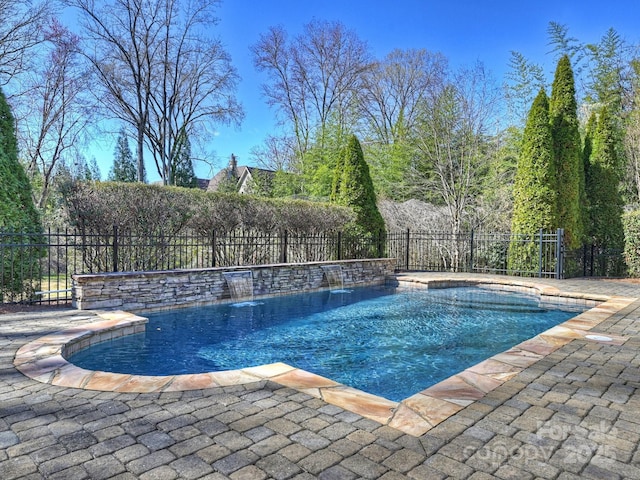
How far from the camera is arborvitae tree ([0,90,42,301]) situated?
6.24 meters

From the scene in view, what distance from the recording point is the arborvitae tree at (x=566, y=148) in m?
11.2

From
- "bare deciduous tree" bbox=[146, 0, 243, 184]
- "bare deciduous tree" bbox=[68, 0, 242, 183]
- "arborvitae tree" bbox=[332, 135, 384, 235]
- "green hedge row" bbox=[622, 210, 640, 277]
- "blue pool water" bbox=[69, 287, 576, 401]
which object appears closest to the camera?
"blue pool water" bbox=[69, 287, 576, 401]

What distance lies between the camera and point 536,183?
11.1m

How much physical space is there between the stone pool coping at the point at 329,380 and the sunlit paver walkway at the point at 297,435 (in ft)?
0.30

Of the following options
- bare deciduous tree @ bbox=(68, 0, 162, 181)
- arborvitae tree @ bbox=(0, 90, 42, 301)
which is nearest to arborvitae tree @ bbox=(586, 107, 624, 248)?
arborvitae tree @ bbox=(0, 90, 42, 301)

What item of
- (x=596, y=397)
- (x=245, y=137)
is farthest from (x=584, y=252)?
(x=245, y=137)

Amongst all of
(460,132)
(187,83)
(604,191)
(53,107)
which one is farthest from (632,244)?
(53,107)

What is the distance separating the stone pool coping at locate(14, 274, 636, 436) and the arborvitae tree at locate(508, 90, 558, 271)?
22.8 ft

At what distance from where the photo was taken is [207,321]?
20.7 ft

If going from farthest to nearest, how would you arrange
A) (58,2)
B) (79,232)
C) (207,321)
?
(58,2)
(79,232)
(207,321)

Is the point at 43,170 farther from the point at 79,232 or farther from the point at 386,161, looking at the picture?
the point at 386,161

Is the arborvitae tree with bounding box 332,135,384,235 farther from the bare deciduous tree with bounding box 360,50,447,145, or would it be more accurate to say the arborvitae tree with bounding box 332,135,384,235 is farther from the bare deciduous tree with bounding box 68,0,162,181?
the bare deciduous tree with bounding box 68,0,162,181

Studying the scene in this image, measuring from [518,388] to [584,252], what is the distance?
11434mm

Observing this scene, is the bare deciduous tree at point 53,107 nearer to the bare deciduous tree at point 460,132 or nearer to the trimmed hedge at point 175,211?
the trimmed hedge at point 175,211
